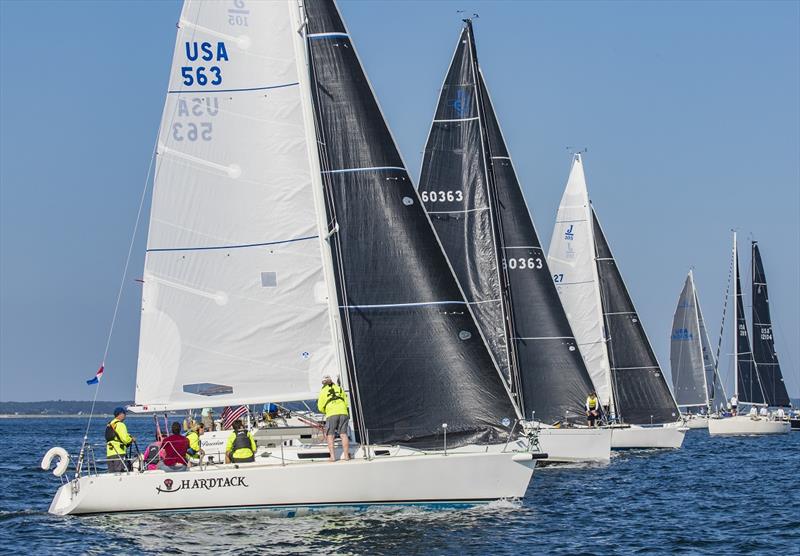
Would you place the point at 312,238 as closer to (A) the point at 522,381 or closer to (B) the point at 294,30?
(B) the point at 294,30

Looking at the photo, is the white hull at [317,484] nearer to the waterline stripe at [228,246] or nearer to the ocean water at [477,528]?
the ocean water at [477,528]

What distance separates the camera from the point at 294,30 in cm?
2373

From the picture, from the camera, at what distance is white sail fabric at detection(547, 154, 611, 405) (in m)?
46.2

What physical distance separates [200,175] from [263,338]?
3293 mm

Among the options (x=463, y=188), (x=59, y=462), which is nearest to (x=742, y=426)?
(x=463, y=188)

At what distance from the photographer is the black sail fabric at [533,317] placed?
3678 cm

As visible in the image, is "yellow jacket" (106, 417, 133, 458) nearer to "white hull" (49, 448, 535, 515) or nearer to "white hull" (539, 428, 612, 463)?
"white hull" (49, 448, 535, 515)

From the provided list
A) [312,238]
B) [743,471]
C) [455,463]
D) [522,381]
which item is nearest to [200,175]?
[312,238]

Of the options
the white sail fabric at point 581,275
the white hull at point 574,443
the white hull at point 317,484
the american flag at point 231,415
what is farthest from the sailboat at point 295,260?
the white sail fabric at point 581,275

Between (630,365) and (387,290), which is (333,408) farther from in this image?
(630,365)

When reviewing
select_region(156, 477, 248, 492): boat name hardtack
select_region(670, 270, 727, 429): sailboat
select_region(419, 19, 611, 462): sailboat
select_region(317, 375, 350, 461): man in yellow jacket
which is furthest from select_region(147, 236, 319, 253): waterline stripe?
select_region(670, 270, 727, 429): sailboat

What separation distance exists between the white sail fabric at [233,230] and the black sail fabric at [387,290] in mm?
530

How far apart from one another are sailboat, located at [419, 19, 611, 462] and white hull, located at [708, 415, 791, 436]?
32910mm

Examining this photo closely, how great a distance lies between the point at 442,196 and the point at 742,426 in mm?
38414
